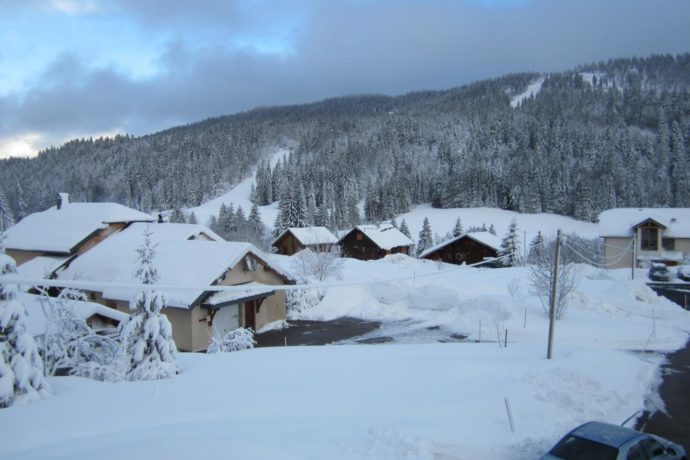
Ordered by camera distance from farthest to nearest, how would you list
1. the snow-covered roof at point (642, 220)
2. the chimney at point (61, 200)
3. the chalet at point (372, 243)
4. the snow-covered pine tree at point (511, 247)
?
1. the chalet at point (372, 243)
2. the snow-covered pine tree at point (511, 247)
3. the snow-covered roof at point (642, 220)
4. the chimney at point (61, 200)

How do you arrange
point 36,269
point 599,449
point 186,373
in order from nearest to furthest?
point 599,449 < point 186,373 < point 36,269

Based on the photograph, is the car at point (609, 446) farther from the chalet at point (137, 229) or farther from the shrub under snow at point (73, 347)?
the chalet at point (137, 229)

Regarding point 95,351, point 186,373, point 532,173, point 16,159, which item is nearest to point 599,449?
point 186,373

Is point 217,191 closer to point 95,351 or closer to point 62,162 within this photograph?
point 62,162

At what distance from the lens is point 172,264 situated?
21438 mm

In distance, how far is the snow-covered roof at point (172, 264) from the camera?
2002 cm

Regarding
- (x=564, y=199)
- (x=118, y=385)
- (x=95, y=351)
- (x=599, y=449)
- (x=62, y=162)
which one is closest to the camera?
(x=599, y=449)

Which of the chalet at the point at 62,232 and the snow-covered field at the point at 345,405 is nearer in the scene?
the snow-covered field at the point at 345,405

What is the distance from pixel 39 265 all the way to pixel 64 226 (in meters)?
4.54

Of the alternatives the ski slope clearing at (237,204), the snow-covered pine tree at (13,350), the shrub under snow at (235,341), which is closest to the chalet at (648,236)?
the shrub under snow at (235,341)

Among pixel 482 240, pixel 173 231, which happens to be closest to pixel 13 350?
pixel 173 231

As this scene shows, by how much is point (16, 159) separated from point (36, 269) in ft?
586

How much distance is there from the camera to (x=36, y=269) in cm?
3039

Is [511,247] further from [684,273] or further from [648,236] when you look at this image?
[684,273]
